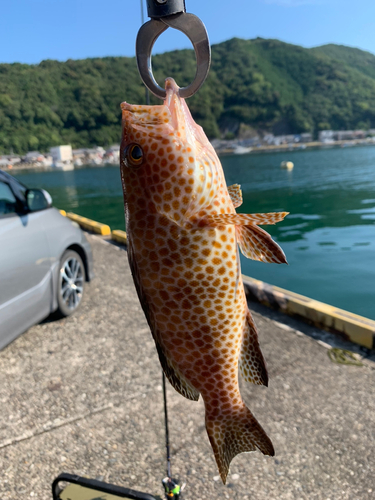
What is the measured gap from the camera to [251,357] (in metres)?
1.43

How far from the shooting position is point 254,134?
110500 mm

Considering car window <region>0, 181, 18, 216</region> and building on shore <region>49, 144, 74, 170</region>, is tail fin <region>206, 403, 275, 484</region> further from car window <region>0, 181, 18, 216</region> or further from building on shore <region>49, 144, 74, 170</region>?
building on shore <region>49, 144, 74, 170</region>

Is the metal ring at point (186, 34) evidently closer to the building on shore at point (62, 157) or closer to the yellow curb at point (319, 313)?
the yellow curb at point (319, 313)

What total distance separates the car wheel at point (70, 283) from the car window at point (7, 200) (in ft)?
3.37

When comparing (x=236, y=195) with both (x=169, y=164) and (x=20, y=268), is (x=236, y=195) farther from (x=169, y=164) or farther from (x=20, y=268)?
(x=20, y=268)

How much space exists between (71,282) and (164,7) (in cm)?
495

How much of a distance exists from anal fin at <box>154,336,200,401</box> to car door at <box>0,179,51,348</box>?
3282 mm

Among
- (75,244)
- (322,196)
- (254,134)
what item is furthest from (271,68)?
(75,244)

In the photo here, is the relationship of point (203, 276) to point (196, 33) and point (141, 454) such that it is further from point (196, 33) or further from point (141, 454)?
point (141, 454)

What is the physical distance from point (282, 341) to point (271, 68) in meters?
119

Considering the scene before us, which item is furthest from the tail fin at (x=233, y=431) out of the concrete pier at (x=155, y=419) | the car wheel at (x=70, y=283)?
the car wheel at (x=70, y=283)

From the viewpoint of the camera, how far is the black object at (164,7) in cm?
105

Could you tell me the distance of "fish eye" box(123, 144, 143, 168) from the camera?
4.26 feet

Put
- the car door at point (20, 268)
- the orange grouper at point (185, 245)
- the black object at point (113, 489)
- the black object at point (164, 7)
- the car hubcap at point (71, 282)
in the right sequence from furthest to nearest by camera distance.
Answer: the car hubcap at point (71, 282)
the car door at point (20, 268)
the black object at point (113, 489)
the orange grouper at point (185, 245)
the black object at point (164, 7)
